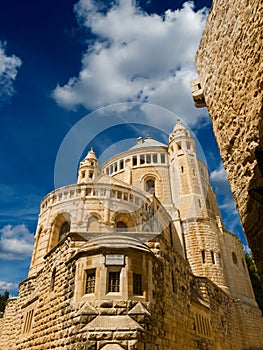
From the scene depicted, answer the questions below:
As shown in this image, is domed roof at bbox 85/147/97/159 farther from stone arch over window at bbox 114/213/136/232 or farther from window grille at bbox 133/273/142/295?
window grille at bbox 133/273/142/295

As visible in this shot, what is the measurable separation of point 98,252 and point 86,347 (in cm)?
332

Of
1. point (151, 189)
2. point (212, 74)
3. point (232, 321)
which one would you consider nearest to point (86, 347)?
point (212, 74)

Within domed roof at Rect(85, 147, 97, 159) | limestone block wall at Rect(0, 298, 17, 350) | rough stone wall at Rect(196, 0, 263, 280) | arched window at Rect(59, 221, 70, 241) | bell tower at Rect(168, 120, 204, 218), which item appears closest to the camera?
rough stone wall at Rect(196, 0, 263, 280)

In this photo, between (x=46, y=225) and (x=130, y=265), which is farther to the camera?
(x=46, y=225)

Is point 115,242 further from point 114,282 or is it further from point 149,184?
point 149,184

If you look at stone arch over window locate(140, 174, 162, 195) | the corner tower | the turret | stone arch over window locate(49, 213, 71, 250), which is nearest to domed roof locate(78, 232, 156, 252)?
stone arch over window locate(49, 213, 71, 250)

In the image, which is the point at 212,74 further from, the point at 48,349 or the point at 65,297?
the point at 48,349

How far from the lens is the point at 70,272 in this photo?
11.4 meters

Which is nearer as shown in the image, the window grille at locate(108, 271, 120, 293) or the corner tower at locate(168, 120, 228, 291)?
the window grille at locate(108, 271, 120, 293)

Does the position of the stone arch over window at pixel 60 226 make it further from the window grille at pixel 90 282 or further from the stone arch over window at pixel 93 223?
the window grille at pixel 90 282

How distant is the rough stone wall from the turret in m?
20.0

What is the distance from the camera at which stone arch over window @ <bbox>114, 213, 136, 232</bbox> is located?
769 inches

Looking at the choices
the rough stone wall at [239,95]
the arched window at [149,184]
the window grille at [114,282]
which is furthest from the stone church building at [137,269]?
the rough stone wall at [239,95]

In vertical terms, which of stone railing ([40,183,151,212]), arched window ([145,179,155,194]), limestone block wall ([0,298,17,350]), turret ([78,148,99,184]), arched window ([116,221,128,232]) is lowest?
limestone block wall ([0,298,17,350])
